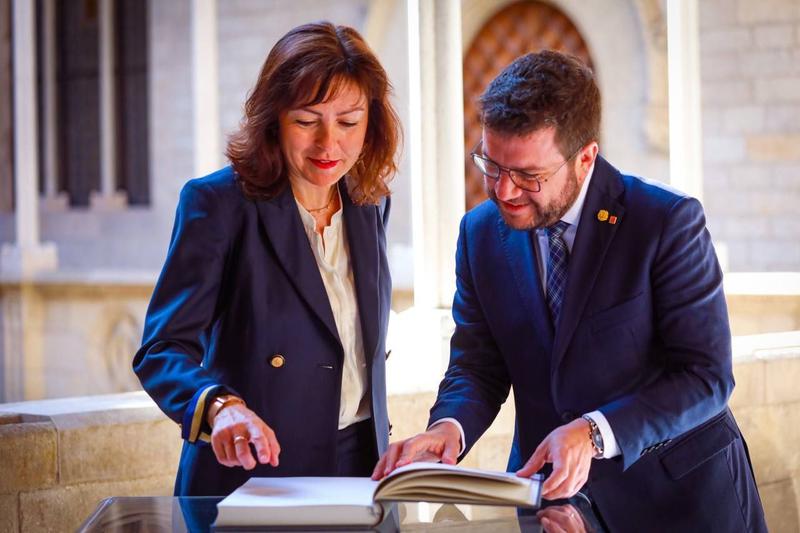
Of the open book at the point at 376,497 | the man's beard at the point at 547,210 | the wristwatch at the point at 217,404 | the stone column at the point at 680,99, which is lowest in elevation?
the open book at the point at 376,497

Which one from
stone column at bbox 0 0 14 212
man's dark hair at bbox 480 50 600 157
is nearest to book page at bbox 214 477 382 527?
man's dark hair at bbox 480 50 600 157

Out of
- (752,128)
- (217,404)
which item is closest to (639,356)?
(217,404)

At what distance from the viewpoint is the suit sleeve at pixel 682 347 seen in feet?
7.58

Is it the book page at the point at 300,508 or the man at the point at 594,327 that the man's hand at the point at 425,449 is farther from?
the book page at the point at 300,508

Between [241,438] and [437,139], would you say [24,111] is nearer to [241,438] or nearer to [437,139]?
[437,139]

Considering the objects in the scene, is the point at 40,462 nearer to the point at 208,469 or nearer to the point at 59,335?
the point at 208,469

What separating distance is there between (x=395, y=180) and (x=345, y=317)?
26.7ft

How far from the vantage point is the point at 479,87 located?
10641mm

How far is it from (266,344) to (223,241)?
0.74ft

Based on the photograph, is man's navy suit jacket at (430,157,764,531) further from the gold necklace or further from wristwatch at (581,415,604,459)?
the gold necklace

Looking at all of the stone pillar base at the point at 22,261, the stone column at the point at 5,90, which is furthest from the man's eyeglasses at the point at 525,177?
the stone column at the point at 5,90

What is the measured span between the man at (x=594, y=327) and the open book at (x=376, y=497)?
0.10 m

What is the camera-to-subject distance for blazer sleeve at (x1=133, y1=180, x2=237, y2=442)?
2369 millimetres

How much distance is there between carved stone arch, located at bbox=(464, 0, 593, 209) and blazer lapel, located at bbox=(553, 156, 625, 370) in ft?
25.5
